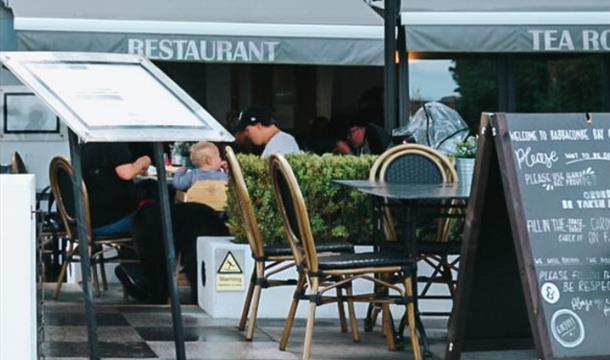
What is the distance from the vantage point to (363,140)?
42.2 feet

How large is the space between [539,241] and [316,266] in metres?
1.41

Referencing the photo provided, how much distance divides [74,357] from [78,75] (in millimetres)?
1773

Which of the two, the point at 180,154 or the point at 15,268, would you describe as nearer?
the point at 15,268

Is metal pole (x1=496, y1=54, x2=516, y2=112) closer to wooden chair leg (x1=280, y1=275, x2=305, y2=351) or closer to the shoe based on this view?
the shoe

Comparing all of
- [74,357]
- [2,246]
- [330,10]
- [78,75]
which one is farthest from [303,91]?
[2,246]

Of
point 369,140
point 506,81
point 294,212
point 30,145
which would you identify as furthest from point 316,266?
point 30,145

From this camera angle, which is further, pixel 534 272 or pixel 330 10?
pixel 330 10

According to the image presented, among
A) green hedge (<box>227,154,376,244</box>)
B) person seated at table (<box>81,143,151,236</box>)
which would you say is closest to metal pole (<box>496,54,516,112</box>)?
person seated at table (<box>81,143,151,236</box>)

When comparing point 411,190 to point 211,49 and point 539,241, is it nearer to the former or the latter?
point 539,241

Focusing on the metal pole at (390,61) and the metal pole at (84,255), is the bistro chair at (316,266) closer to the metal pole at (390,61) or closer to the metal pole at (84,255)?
the metal pole at (84,255)

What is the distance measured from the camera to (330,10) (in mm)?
12734

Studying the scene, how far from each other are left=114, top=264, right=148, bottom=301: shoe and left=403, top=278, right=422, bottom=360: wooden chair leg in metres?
2.72

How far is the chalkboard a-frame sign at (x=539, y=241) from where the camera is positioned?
Answer: 5.65 meters

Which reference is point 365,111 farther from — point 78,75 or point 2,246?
point 2,246
